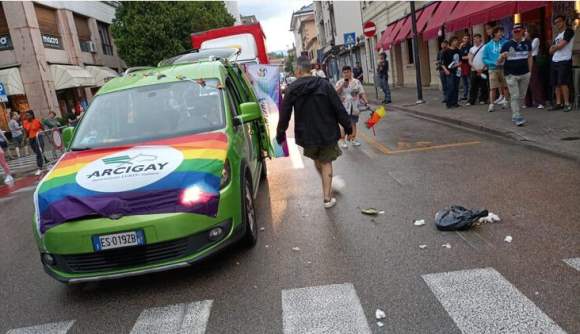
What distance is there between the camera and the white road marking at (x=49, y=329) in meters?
3.73

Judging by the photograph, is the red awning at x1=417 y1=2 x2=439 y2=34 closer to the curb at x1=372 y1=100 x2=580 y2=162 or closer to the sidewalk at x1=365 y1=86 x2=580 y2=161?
the curb at x1=372 y1=100 x2=580 y2=162

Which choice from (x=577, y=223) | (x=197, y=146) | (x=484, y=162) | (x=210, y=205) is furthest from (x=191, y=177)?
(x=484, y=162)

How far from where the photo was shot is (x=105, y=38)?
117 feet

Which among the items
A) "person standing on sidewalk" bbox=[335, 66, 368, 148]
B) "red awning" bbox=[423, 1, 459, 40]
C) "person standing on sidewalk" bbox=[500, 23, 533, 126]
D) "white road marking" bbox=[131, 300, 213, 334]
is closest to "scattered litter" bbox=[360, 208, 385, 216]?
"white road marking" bbox=[131, 300, 213, 334]

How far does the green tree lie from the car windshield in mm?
27749

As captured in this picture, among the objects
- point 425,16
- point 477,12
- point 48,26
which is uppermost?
point 48,26

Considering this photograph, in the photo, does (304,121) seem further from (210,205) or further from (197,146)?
(210,205)

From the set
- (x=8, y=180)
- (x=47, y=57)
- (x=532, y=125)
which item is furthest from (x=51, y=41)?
(x=532, y=125)

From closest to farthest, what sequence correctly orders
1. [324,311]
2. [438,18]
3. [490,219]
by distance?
1. [324,311]
2. [490,219]
3. [438,18]

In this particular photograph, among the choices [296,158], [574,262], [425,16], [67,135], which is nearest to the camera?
[574,262]

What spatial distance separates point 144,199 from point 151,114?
167 centimetres

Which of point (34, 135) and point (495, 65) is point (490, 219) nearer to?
point (495, 65)

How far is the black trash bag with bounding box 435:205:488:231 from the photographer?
15.9 feet

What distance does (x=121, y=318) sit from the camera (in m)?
3.82
